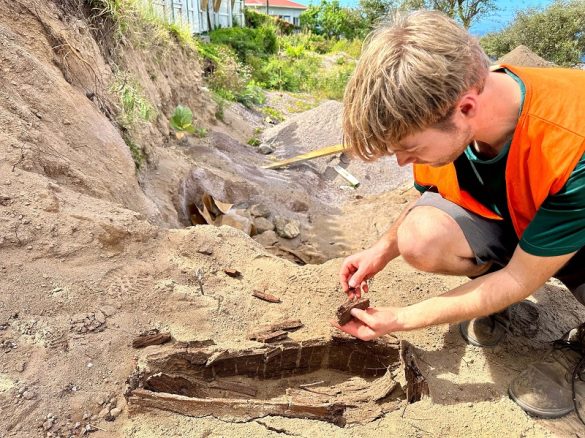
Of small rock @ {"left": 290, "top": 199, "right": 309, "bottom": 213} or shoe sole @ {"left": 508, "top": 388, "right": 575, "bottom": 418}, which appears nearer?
shoe sole @ {"left": 508, "top": 388, "right": 575, "bottom": 418}

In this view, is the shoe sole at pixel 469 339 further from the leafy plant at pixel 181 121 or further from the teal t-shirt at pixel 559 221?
the leafy plant at pixel 181 121

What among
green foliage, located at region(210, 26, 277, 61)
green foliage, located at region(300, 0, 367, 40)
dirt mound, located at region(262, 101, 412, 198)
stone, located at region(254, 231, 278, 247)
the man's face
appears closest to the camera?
the man's face

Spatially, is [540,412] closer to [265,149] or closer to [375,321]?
[375,321]

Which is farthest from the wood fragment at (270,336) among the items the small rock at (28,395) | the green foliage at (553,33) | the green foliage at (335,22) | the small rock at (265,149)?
the green foliage at (335,22)

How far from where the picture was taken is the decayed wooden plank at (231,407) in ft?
5.77

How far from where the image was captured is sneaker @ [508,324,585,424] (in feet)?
6.75

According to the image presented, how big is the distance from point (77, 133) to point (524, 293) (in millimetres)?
2994

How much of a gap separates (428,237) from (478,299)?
48 cm

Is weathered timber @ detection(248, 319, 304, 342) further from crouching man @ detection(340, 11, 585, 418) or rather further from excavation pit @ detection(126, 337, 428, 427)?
crouching man @ detection(340, 11, 585, 418)

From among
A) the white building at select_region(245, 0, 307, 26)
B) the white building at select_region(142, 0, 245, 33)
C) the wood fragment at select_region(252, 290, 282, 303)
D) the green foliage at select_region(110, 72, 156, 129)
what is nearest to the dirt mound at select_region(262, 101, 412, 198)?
the white building at select_region(142, 0, 245, 33)

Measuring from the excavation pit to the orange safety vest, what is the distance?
0.98m

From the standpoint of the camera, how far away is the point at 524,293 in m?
1.74

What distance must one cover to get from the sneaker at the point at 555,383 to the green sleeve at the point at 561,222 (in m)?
0.84

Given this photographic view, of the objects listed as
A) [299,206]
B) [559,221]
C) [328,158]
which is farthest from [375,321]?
[328,158]
